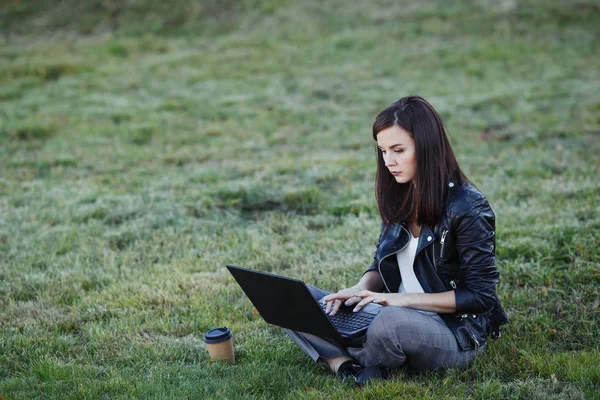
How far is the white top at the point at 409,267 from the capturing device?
4133mm

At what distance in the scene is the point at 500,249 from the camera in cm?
Answer: 621

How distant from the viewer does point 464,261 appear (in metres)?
3.84

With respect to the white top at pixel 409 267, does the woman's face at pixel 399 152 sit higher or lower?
higher

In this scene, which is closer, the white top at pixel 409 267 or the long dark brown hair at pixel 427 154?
the long dark brown hair at pixel 427 154

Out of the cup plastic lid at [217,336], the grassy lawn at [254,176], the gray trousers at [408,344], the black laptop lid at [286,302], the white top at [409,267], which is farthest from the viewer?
the grassy lawn at [254,176]

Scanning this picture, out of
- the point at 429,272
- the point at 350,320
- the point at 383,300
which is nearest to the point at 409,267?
the point at 429,272

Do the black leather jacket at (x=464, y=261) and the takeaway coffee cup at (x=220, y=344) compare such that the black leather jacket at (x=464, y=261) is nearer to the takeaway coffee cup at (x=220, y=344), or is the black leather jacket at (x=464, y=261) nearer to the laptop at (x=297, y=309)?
the laptop at (x=297, y=309)

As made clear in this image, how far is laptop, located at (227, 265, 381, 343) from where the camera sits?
3.65 m

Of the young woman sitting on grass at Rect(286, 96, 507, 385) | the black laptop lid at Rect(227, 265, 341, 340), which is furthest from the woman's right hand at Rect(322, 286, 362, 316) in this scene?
the black laptop lid at Rect(227, 265, 341, 340)

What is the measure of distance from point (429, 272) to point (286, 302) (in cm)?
95

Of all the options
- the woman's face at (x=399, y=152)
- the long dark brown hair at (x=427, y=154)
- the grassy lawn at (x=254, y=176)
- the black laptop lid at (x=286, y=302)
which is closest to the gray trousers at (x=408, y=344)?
the grassy lawn at (x=254, y=176)

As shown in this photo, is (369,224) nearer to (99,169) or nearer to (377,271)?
(377,271)

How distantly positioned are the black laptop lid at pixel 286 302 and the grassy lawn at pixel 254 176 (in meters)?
0.37

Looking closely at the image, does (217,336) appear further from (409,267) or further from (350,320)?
(409,267)
